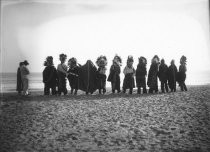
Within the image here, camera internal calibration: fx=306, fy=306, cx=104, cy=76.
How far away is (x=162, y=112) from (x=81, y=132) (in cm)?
234

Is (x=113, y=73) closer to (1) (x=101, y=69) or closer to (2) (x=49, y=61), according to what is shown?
(1) (x=101, y=69)

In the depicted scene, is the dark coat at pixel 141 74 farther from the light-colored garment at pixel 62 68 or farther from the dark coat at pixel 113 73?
the light-colored garment at pixel 62 68

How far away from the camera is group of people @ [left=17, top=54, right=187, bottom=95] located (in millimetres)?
9930

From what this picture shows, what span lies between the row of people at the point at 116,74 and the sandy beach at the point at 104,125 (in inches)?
70.3

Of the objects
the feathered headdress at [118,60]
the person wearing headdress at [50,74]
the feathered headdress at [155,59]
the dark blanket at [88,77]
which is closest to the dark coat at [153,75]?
the feathered headdress at [155,59]

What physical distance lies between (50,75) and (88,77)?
130 centimetres

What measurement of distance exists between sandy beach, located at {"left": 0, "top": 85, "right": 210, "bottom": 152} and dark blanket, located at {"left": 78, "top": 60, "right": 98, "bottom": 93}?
2170 millimetres

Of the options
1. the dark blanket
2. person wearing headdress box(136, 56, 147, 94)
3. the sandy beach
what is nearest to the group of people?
person wearing headdress box(136, 56, 147, 94)

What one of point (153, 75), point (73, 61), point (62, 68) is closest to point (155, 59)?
point (153, 75)

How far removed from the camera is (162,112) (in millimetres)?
7008

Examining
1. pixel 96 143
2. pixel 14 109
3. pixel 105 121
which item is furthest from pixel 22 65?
pixel 96 143

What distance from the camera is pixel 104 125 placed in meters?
5.89

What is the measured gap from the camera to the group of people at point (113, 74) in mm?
9930

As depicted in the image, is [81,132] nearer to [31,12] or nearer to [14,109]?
[14,109]
